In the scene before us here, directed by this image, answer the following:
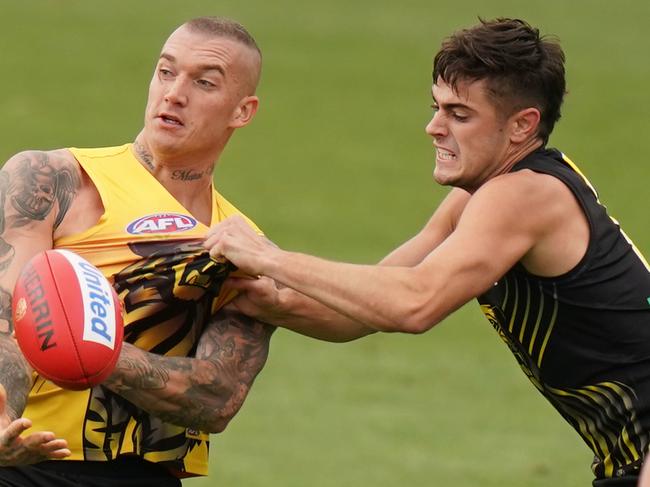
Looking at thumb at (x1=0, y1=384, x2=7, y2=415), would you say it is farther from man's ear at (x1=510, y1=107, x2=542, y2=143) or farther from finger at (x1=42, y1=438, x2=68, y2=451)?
man's ear at (x1=510, y1=107, x2=542, y2=143)

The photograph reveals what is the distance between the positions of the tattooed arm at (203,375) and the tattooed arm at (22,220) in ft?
1.46

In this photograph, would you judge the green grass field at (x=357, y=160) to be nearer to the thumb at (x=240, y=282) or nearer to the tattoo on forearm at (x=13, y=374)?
the thumb at (x=240, y=282)

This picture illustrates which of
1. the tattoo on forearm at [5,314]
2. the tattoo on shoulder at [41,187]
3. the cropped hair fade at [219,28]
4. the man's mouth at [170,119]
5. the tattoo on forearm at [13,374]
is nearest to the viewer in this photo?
the tattoo on forearm at [13,374]

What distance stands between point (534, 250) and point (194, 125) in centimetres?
172

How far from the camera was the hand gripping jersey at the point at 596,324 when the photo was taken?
298 inches

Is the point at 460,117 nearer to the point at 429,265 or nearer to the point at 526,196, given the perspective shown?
the point at 526,196

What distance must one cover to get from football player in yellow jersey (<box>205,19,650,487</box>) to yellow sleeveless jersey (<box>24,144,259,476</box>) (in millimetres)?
265

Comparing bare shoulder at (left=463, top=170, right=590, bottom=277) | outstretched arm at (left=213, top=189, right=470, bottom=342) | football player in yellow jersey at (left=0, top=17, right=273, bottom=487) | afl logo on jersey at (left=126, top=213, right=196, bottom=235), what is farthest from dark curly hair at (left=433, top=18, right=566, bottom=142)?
afl logo on jersey at (left=126, top=213, right=196, bottom=235)

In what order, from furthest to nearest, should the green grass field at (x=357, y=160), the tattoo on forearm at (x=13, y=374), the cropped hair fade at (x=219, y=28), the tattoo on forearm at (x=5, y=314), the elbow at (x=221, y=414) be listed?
the green grass field at (x=357, y=160) < the cropped hair fade at (x=219, y=28) < the elbow at (x=221, y=414) < the tattoo on forearm at (x=5, y=314) < the tattoo on forearm at (x=13, y=374)

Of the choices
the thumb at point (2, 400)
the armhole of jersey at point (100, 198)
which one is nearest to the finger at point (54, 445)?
the thumb at point (2, 400)

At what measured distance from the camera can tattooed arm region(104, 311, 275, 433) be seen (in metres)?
7.35

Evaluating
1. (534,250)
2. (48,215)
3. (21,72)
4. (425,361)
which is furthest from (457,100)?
(21,72)

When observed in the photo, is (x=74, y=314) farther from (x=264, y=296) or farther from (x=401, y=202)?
(x=401, y=202)

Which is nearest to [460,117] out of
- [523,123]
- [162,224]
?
[523,123]
